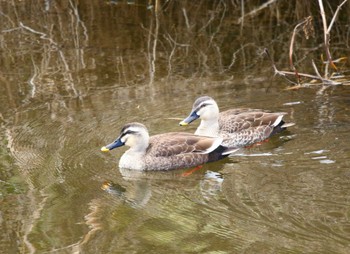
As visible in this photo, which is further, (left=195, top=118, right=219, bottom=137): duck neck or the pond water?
(left=195, top=118, right=219, bottom=137): duck neck

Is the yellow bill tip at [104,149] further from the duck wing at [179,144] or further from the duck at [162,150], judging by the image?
the duck wing at [179,144]

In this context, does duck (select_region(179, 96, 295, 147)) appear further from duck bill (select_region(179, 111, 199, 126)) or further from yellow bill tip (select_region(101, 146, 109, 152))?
yellow bill tip (select_region(101, 146, 109, 152))

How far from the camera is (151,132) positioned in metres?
10.5

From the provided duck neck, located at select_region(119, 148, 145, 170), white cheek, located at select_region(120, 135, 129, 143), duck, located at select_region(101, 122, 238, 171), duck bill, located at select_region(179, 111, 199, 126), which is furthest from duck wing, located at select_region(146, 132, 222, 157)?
duck bill, located at select_region(179, 111, 199, 126)

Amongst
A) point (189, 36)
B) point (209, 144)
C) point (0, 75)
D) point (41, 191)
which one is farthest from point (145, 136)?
point (189, 36)

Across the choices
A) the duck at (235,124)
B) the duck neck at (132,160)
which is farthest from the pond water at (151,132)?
the duck at (235,124)

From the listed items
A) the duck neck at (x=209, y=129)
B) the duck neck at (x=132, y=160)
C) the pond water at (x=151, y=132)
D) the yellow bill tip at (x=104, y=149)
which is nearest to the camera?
the pond water at (x=151, y=132)

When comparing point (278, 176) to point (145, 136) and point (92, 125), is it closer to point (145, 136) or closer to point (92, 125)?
point (145, 136)

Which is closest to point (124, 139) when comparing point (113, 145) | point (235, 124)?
point (113, 145)

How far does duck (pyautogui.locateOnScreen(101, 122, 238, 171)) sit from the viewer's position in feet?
31.1

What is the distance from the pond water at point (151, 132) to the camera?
759 centimetres

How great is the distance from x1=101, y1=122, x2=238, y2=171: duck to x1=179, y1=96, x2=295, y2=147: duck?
1.85 ft

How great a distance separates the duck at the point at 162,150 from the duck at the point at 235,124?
1.85ft

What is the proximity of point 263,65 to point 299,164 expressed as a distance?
393cm
